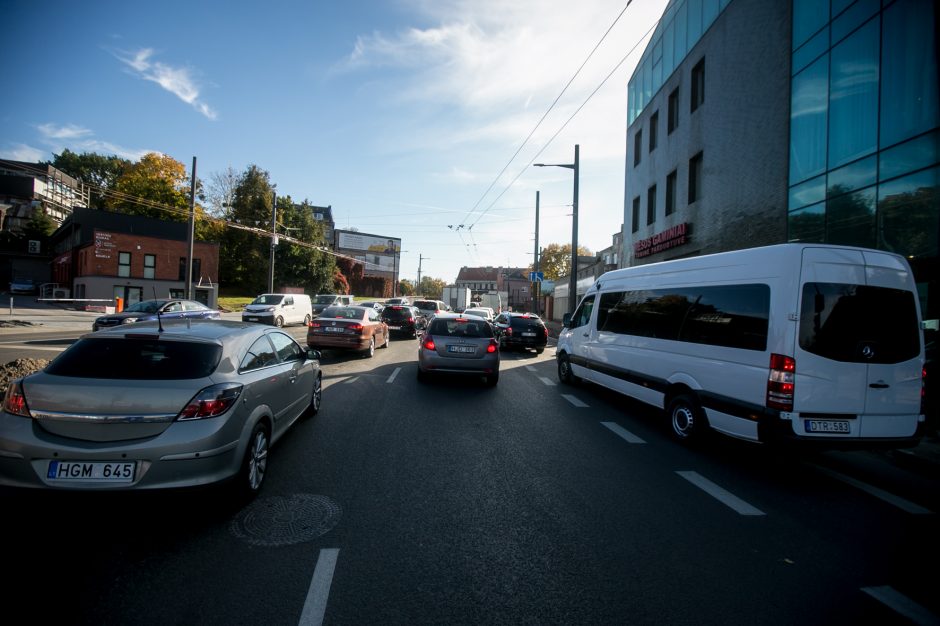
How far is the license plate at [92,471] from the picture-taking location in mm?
3309

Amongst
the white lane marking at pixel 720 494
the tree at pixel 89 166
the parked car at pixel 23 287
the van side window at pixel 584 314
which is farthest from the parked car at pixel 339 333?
the tree at pixel 89 166

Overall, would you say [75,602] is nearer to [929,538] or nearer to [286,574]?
[286,574]

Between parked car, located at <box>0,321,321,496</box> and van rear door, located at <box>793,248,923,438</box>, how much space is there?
540 centimetres

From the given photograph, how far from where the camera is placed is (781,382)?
4949 mm

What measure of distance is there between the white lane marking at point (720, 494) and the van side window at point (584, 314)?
16.6 ft

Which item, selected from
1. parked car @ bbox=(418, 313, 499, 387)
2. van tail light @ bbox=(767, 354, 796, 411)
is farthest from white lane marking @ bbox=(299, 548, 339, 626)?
parked car @ bbox=(418, 313, 499, 387)

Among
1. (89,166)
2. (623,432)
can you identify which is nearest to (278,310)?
(623,432)

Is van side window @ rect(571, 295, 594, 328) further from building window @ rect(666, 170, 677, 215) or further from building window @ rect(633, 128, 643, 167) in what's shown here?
building window @ rect(633, 128, 643, 167)

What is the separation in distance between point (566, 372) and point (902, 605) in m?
8.19

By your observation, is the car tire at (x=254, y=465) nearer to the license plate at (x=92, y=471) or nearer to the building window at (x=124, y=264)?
the license plate at (x=92, y=471)

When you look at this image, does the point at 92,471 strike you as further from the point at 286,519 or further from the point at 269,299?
the point at 269,299

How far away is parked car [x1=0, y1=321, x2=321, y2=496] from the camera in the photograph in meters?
3.33

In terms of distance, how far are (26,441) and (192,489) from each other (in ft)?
3.79

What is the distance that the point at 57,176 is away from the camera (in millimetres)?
65438
